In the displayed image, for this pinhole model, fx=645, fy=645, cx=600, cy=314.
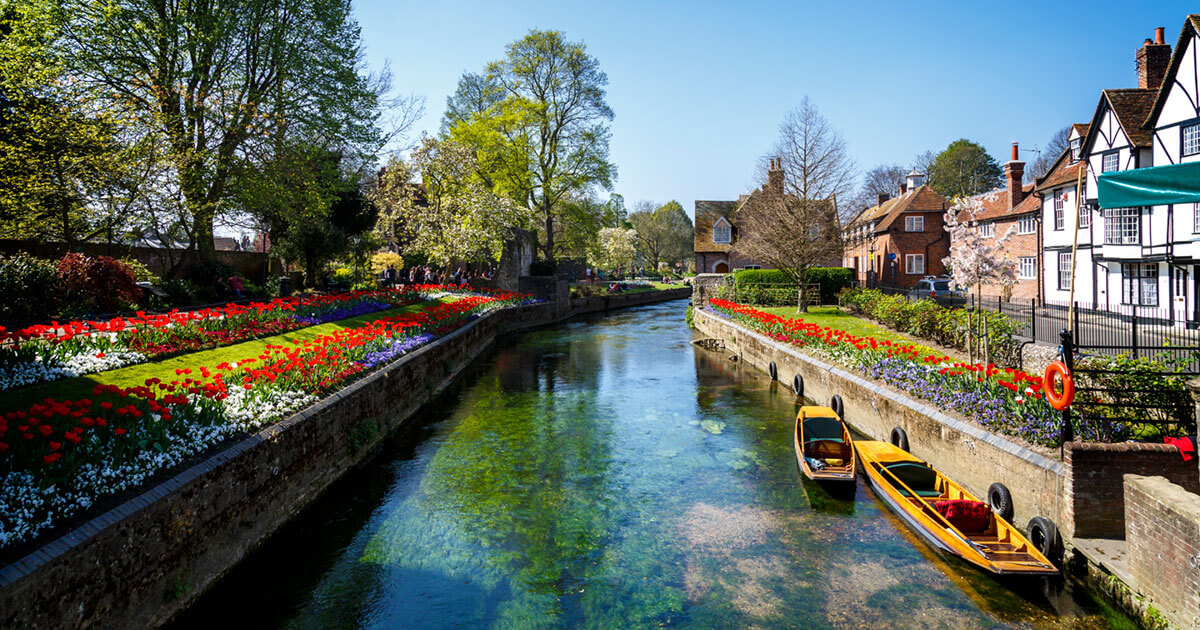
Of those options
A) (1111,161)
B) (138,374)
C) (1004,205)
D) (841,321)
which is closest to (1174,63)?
(1111,161)

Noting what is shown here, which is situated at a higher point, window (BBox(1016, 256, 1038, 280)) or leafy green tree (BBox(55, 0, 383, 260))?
leafy green tree (BBox(55, 0, 383, 260))

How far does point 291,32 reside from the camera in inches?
1007

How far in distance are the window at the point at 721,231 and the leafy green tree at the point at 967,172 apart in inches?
1123

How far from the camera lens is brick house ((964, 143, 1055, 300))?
31.0 meters

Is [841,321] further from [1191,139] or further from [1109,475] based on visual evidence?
[1109,475]

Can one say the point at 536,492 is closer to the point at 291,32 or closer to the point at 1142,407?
the point at 1142,407

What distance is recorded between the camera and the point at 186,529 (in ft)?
23.3

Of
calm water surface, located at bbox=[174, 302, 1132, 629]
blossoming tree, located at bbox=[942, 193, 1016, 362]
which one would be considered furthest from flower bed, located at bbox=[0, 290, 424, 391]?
blossoming tree, located at bbox=[942, 193, 1016, 362]

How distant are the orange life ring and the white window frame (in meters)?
19.5

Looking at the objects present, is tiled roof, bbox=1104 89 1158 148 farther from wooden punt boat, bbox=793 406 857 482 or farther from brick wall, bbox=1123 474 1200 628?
brick wall, bbox=1123 474 1200 628

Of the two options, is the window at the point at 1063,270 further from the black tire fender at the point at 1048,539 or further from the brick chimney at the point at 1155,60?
the black tire fender at the point at 1048,539

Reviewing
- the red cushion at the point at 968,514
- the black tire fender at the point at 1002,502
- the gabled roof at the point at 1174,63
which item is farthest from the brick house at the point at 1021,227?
the red cushion at the point at 968,514

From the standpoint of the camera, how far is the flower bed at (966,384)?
8875 mm

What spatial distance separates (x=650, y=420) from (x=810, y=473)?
575 cm
